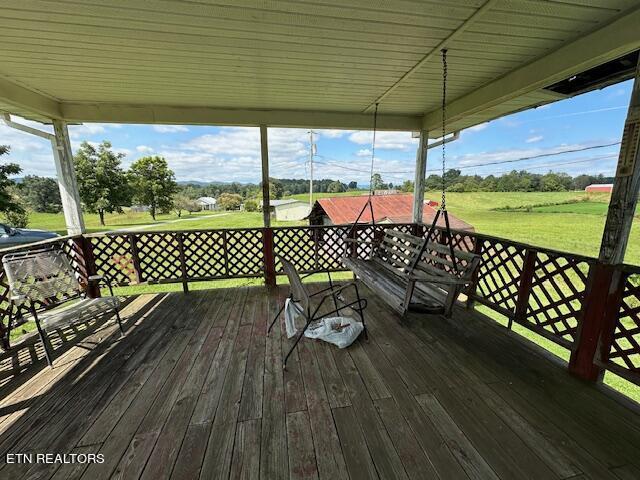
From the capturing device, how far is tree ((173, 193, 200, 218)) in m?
18.2

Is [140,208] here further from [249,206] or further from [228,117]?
[228,117]

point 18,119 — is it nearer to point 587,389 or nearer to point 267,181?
point 267,181

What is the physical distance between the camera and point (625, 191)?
5.75 feet

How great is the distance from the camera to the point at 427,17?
1.68 meters

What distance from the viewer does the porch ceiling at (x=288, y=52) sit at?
5.28ft

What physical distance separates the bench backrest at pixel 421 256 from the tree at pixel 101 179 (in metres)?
17.2

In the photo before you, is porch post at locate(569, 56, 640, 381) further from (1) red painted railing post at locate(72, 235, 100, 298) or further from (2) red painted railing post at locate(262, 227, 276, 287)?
(1) red painted railing post at locate(72, 235, 100, 298)

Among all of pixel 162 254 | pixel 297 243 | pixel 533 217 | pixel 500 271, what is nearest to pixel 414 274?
pixel 500 271

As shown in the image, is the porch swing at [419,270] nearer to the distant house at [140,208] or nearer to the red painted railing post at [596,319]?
the red painted railing post at [596,319]

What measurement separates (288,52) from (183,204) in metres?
19.1

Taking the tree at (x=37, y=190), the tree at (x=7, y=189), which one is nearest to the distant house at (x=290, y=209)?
the tree at (x=37, y=190)

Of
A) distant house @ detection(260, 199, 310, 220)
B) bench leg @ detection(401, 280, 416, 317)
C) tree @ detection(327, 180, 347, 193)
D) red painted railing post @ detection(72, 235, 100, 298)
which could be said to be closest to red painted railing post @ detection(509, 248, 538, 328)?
bench leg @ detection(401, 280, 416, 317)

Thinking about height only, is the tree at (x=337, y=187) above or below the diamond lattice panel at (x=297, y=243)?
above

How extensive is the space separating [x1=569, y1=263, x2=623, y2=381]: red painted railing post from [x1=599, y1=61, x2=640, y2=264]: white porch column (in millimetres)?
118
